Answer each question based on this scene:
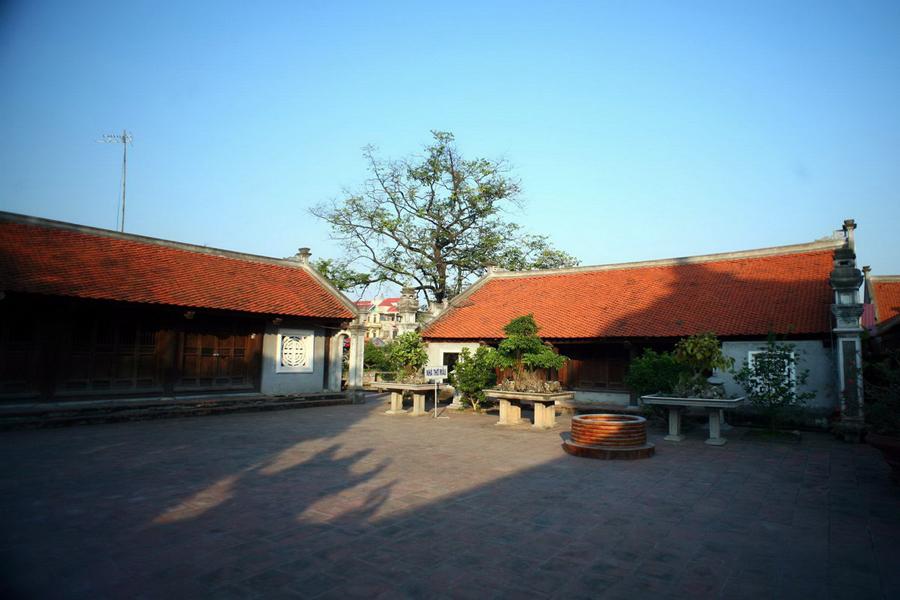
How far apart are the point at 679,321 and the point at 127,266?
15.3m

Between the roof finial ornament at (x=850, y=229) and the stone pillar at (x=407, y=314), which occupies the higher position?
the roof finial ornament at (x=850, y=229)

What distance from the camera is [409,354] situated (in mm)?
15578

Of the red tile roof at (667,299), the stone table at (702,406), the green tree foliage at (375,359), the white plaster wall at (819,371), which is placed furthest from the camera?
the green tree foliage at (375,359)

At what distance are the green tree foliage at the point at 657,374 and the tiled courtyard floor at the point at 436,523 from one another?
1955mm

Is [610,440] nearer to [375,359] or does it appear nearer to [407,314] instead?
[407,314]

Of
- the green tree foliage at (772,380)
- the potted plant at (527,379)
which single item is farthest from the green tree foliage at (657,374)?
the potted plant at (527,379)

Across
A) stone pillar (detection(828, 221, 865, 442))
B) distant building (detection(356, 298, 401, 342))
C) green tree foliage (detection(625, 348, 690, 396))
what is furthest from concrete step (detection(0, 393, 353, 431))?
distant building (detection(356, 298, 401, 342))

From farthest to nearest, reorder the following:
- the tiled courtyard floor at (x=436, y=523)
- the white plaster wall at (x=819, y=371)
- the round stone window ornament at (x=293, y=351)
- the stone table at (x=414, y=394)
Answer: the round stone window ornament at (x=293, y=351)
the stone table at (x=414, y=394)
the white plaster wall at (x=819, y=371)
the tiled courtyard floor at (x=436, y=523)

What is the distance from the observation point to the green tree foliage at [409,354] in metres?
15.6

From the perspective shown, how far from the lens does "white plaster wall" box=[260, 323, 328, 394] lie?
16984 mm

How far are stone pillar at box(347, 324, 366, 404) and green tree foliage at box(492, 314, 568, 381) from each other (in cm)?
693

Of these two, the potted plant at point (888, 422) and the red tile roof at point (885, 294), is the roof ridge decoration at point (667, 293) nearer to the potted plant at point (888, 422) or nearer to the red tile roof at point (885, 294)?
the potted plant at point (888, 422)

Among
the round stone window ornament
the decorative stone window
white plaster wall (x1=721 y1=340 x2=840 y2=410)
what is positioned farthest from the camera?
the round stone window ornament

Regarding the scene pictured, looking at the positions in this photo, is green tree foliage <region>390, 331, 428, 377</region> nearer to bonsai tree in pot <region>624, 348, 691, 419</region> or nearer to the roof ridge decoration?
the roof ridge decoration
